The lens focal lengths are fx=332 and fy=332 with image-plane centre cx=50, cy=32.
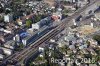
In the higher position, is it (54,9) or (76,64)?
(54,9)

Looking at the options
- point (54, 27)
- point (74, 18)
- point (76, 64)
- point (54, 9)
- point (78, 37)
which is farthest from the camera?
point (54, 9)

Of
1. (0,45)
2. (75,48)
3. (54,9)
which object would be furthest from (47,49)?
(54,9)

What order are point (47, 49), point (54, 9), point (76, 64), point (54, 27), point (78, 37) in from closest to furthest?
point (76, 64)
point (47, 49)
point (78, 37)
point (54, 27)
point (54, 9)

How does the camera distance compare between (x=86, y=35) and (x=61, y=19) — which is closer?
(x=86, y=35)

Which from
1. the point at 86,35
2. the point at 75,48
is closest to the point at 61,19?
the point at 86,35

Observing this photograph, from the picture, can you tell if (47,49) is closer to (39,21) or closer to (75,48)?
(75,48)

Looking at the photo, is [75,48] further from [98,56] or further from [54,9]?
[54,9]
